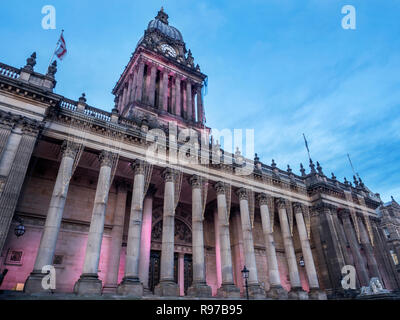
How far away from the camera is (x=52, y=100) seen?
17672 mm

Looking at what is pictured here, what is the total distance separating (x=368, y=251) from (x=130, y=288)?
1091 inches

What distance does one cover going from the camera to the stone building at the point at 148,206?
1669cm

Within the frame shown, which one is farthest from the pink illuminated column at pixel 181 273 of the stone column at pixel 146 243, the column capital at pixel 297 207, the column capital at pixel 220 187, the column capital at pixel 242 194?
the column capital at pixel 297 207

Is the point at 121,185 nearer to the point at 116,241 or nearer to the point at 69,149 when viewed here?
the point at 116,241

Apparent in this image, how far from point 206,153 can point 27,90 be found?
1433 centimetres

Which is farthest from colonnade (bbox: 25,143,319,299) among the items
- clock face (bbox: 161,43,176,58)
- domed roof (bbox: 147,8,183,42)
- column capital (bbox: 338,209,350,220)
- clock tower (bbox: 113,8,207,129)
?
domed roof (bbox: 147,8,183,42)

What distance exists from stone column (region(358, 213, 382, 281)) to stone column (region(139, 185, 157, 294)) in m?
25.1

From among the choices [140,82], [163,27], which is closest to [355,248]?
[140,82]

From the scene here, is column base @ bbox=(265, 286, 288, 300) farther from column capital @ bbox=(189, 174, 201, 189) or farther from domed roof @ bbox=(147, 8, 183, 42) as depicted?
domed roof @ bbox=(147, 8, 183, 42)

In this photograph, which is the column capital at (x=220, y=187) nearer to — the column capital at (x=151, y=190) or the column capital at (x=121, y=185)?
the column capital at (x=151, y=190)

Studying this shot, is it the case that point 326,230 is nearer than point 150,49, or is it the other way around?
point 326,230

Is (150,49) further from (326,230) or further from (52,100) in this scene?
(326,230)

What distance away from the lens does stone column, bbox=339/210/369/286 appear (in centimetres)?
2698
